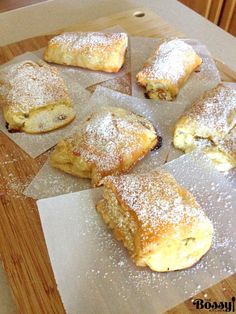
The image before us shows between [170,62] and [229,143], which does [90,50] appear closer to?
[170,62]

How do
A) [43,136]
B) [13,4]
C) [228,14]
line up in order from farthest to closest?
[228,14] → [13,4] → [43,136]

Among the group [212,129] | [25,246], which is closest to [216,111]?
[212,129]

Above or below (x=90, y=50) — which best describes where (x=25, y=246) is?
below

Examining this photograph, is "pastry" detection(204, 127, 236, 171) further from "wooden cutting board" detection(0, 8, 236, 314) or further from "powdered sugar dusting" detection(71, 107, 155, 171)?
"wooden cutting board" detection(0, 8, 236, 314)

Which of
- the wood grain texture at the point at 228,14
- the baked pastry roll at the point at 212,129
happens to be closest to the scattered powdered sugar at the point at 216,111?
the baked pastry roll at the point at 212,129

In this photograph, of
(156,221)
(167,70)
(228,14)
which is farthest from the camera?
(228,14)

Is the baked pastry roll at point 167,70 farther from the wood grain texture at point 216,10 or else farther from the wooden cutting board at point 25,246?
the wood grain texture at point 216,10

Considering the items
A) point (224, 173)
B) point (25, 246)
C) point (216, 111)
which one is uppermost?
point (216, 111)

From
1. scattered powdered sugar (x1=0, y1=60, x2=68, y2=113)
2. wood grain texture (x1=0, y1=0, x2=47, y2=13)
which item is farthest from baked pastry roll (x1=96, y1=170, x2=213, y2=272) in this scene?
wood grain texture (x1=0, y1=0, x2=47, y2=13)
